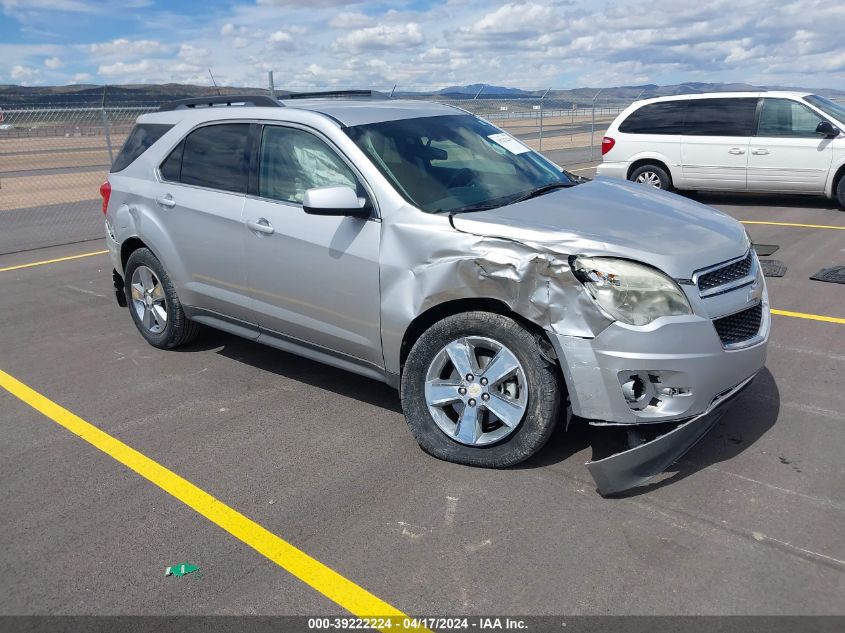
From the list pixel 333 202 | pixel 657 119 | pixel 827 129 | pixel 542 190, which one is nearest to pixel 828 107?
pixel 827 129

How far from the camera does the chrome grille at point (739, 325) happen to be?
143 inches

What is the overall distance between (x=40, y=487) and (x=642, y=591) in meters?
2.90

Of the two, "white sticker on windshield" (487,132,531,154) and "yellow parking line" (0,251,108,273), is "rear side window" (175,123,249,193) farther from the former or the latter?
"yellow parking line" (0,251,108,273)

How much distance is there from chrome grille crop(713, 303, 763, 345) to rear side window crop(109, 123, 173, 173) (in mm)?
4002

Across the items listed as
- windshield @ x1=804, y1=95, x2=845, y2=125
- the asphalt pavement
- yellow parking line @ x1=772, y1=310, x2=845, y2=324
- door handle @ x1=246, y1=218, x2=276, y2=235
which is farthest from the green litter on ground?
windshield @ x1=804, y1=95, x2=845, y2=125

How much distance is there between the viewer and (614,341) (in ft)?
11.3

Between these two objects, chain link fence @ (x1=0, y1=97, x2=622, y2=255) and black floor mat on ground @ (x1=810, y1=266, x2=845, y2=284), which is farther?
chain link fence @ (x1=0, y1=97, x2=622, y2=255)

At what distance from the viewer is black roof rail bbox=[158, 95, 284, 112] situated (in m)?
5.09

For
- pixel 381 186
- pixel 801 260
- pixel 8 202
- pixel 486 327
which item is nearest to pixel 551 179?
pixel 381 186

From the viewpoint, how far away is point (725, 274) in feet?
12.4

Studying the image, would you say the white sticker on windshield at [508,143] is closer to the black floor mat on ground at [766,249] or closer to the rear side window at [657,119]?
the black floor mat on ground at [766,249]

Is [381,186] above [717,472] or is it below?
above

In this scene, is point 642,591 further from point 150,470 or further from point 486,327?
point 150,470

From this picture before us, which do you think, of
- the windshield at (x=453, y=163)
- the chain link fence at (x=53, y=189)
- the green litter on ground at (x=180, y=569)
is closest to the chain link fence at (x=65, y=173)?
the chain link fence at (x=53, y=189)
